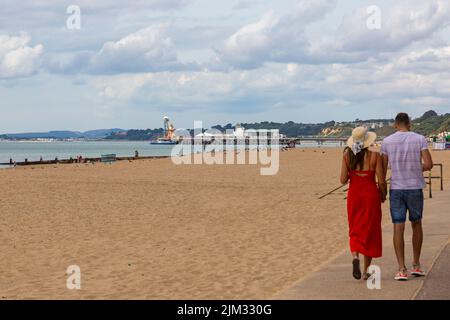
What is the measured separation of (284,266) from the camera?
9922mm

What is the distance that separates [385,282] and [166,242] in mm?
6030

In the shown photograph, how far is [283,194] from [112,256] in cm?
1309

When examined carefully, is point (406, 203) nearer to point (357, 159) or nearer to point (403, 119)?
point (357, 159)

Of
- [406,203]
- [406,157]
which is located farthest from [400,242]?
[406,157]

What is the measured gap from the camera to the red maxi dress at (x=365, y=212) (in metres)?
7.62

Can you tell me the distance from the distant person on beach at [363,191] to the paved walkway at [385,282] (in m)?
0.37

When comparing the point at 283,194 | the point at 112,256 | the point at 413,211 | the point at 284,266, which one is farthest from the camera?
the point at 283,194

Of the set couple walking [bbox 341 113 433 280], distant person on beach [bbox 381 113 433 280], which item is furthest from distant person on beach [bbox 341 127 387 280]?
distant person on beach [bbox 381 113 433 280]

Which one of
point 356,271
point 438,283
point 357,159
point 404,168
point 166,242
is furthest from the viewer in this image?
point 166,242

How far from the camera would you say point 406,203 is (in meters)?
7.56

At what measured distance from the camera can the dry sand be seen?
8.80m

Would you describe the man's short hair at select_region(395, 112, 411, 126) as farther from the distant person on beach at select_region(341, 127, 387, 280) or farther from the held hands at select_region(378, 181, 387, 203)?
the held hands at select_region(378, 181, 387, 203)
